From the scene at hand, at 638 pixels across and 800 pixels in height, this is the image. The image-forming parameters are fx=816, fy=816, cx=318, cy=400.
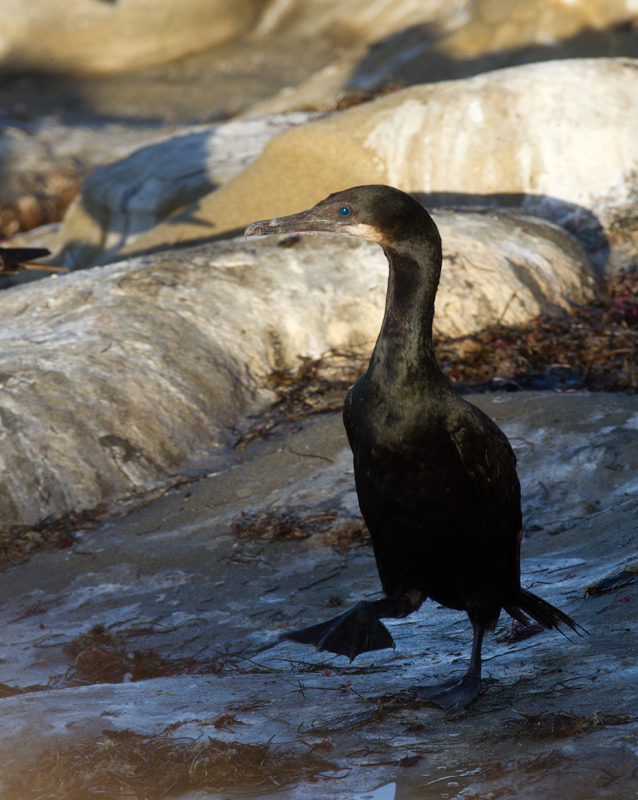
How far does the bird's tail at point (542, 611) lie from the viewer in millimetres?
2879

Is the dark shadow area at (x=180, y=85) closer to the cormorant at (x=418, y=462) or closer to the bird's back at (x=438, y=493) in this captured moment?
the cormorant at (x=418, y=462)

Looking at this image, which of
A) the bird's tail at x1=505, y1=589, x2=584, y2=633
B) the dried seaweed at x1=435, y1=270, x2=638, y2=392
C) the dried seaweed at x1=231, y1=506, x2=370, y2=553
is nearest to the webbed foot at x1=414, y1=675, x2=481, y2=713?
the bird's tail at x1=505, y1=589, x2=584, y2=633

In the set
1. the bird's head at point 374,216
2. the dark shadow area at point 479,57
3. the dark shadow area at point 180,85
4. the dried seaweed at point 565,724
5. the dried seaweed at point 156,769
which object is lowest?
the dried seaweed at point 565,724

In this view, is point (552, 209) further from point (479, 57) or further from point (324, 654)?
point (479, 57)

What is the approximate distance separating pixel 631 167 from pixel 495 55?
9372 mm

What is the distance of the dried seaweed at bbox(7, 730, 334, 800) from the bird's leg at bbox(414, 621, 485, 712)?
521 millimetres

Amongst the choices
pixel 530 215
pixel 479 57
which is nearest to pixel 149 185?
pixel 530 215

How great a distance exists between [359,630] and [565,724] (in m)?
0.86

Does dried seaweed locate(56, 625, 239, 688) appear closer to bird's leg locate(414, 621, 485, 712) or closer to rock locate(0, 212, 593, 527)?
bird's leg locate(414, 621, 485, 712)

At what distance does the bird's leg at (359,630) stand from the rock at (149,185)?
8253mm

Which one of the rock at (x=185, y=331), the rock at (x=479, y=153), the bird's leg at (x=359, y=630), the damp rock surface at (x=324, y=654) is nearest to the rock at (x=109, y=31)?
the rock at (x=479, y=153)

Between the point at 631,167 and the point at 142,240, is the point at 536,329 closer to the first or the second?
the point at 631,167

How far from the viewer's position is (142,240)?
9.28 meters

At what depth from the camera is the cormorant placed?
9.12 feet
